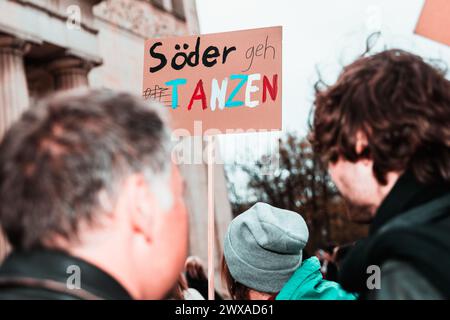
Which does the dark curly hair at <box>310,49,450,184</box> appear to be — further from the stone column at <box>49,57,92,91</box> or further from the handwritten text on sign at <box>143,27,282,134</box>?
the stone column at <box>49,57,92,91</box>

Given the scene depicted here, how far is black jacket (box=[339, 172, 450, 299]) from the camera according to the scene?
1.11m

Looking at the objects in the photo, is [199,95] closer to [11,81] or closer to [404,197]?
[404,197]

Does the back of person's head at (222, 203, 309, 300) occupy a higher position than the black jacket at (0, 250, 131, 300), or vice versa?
the black jacket at (0, 250, 131, 300)

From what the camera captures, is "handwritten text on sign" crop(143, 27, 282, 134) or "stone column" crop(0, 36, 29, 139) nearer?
"handwritten text on sign" crop(143, 27, 282, 134)

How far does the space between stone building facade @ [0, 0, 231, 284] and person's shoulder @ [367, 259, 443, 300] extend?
17.6ft

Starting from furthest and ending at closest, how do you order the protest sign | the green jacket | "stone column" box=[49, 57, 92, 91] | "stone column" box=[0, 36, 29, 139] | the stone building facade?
"stone column" box=[49, 57, 92, 91] → the stone building facade → "stone column" box=[0, 36, 29, 139] → the protest sign → the green jacket

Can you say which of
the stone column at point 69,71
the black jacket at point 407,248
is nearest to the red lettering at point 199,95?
→ the black jacket at point 407,248

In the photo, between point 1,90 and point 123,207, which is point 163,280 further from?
point 1,90

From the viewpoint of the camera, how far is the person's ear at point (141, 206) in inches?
46.2

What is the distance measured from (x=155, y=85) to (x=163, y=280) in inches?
85.3

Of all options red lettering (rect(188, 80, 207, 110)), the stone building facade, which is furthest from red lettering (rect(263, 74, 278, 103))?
the stone building facade

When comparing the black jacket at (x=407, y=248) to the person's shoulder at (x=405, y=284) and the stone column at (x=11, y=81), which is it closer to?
the person's shoulder at (x=405, y=284)

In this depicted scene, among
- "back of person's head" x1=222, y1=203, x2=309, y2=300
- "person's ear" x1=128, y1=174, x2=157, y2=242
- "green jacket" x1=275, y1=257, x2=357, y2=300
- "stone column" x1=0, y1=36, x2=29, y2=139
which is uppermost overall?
"stone column" x1=0, y1=36, x2=29, y2=139
